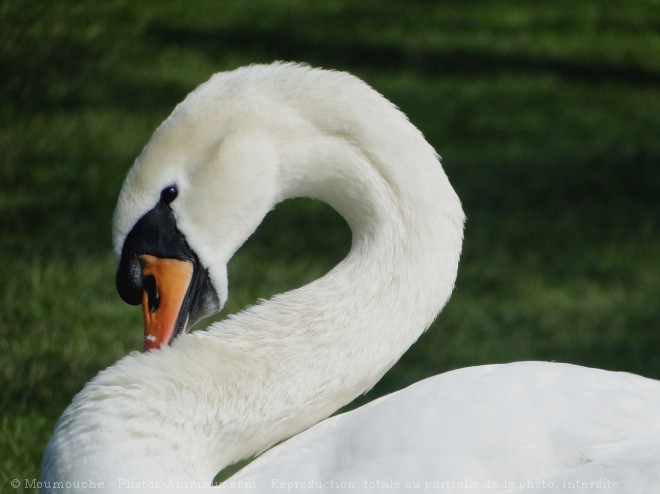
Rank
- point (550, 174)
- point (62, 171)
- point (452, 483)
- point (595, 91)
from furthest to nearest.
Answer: point (595, 91), point (550, 174), point (62, 171), point (452, 483)

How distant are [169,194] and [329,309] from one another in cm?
43

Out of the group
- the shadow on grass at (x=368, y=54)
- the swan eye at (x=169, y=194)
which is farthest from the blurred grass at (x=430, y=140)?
the swan eye at (x=169, y=194)

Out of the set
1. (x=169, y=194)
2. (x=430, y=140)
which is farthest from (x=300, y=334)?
(x=430, y=140)

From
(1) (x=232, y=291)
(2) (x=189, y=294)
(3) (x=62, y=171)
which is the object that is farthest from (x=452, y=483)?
(3) (x=62, y=171)

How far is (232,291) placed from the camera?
519 cm

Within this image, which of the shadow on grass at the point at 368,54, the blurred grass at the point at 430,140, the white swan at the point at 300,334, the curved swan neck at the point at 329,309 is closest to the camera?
the white swan at the point at 300,334

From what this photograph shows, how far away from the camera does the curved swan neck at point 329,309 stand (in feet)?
8.35

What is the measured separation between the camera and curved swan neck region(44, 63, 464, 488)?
8.35 ft

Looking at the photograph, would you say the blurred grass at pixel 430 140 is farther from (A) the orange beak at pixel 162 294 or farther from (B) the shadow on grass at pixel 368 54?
(A) the orange beak at pixel 162 294

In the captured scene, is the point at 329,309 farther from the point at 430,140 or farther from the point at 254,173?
the point at 430,140

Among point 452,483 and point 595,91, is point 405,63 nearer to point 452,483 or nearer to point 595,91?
point 595,91

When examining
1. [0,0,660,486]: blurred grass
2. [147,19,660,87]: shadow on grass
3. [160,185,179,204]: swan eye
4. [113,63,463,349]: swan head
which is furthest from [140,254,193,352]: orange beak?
[147,19,660,87]: shadow on grass

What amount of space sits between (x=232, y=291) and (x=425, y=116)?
301 cm

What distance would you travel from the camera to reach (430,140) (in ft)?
24.0
